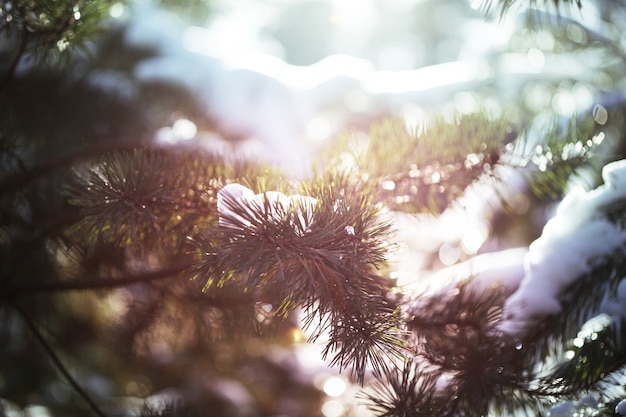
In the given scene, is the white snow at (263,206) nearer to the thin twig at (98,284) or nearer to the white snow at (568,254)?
the thin twig at (98,284)

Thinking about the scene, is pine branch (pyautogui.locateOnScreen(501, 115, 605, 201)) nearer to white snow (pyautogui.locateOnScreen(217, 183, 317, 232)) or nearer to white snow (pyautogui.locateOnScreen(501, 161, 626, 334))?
white snow (pyautogui.locateOnScreen(501, 161, 626, 334))

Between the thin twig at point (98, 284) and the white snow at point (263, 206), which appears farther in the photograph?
the thin twig at point (98, 284)

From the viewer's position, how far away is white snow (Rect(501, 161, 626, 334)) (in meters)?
1.05

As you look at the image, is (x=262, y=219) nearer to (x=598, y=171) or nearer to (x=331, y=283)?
(x=331, y=283)

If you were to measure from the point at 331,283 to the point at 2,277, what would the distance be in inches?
40.1

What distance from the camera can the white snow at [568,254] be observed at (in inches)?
41.3

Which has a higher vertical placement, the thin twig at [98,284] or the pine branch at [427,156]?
the pine branch at [427,156]

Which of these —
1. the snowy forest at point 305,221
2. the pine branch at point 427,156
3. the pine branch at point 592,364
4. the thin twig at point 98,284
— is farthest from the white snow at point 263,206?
the pine branch at point 592,364

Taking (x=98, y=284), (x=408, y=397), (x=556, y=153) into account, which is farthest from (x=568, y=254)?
(x=98, y=284)

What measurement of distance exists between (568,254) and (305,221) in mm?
653

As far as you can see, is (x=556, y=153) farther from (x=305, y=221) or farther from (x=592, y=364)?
(x=305, y=221)

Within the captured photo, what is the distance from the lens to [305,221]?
745mm

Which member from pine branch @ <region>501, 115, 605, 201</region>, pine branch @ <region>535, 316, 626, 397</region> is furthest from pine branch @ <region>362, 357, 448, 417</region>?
pine branch @ <region>501, 115, 605, 201</region>

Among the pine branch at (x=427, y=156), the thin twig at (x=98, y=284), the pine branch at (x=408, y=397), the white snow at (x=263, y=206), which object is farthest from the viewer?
the thin twig at (x=98, y=284)
